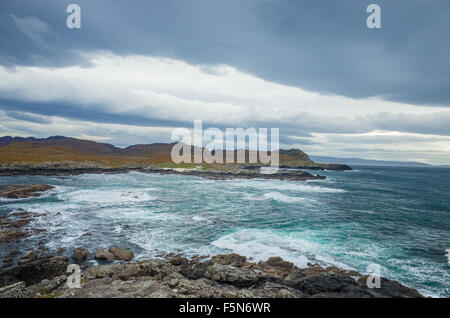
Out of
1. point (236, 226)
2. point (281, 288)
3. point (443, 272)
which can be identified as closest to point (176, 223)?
point (236, 226)

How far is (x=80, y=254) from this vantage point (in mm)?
13703

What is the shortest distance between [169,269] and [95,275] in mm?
3577

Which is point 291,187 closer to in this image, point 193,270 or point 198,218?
point 198,218

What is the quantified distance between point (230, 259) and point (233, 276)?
3517mm

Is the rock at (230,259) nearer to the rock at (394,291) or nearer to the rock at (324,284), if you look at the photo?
the rock at (324,284)

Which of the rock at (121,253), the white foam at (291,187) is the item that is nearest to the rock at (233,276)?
the rock at (121,253)

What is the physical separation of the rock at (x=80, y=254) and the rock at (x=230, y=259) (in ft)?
26.5

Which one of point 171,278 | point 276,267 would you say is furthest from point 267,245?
point 171,278

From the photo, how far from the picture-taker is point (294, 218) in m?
23.9

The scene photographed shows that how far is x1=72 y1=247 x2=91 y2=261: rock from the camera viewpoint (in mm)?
13534

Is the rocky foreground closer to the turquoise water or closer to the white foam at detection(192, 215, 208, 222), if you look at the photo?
the turquoise water

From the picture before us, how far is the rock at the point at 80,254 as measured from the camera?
13534 mm
